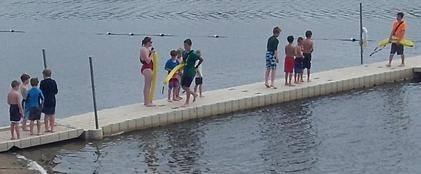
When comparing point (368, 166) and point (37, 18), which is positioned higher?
point (37, 18)

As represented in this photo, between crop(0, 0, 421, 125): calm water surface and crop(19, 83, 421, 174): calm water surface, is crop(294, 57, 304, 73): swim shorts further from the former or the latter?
crop(0, 0, 421, 125): calm water surface

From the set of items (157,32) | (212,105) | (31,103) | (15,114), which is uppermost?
(157,32)

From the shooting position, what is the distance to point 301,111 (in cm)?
2156

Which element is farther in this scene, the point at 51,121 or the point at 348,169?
the point at 51,121

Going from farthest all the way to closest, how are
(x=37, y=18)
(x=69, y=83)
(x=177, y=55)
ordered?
(x=37, y=18) → (x=69, y=83) → (x=177, y=55)

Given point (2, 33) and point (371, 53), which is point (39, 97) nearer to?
point (371, 53)

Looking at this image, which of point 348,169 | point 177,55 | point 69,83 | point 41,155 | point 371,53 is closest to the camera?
point 348,169

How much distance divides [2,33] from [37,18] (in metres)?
7.34

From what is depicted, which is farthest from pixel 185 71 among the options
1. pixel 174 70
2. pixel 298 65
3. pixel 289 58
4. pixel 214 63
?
pixel 214 63

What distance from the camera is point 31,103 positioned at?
719 inches

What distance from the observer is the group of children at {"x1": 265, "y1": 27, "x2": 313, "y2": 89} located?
74.3 ft

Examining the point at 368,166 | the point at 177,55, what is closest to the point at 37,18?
the point at 177,55

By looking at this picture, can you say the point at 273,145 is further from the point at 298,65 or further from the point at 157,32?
the point at 157,32

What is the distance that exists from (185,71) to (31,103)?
13.2ft
